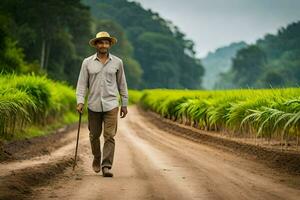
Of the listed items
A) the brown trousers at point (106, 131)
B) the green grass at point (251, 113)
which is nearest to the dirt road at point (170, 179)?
the brown trousers at point (106, 131)

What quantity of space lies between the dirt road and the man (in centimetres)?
55

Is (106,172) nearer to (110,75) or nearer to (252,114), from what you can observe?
(110,75)

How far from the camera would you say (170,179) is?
323 inches

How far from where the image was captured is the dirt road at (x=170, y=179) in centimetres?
688

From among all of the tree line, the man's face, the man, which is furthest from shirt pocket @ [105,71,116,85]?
the tree line

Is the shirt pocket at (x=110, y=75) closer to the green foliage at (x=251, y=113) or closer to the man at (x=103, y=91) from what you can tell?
the man at (x=103, y=91)

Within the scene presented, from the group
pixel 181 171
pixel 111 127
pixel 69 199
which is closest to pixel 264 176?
pixel 181 171

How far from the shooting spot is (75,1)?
2100 inches

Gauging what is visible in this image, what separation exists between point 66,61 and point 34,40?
9.39m

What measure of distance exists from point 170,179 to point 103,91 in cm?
185

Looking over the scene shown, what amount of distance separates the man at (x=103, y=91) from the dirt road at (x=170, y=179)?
55 centimetres

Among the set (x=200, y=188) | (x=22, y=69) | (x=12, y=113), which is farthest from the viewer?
(x=22, y=69)

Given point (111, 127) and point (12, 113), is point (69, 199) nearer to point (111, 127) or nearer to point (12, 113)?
point (111, 127)

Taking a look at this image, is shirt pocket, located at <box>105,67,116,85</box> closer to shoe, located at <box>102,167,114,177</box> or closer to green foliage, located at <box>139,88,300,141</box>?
shoe, located at <box>102,167,114,177</box>
